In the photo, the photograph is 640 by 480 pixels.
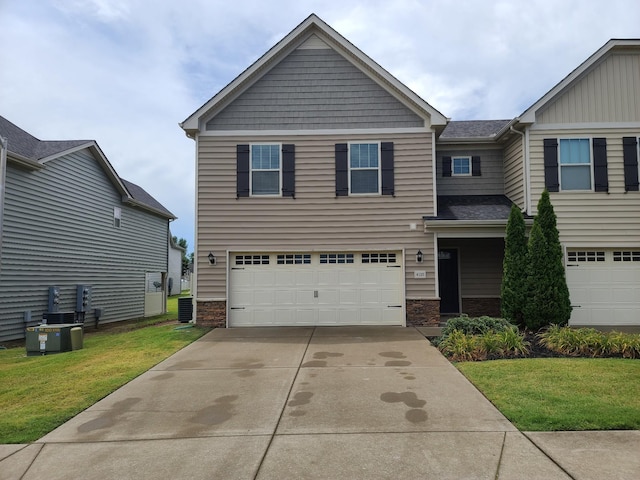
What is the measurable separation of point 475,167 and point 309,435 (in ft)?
37.3

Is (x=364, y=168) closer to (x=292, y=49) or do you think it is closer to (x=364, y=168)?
(x=364, y=168)

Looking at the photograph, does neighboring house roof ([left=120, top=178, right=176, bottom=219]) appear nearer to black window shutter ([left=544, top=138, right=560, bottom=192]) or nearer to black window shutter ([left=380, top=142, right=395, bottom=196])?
black window shutter ([left=380, top=142, right=395, bottom=196])

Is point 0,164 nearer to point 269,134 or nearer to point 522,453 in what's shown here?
point 269,134

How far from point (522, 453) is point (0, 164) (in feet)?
44.5

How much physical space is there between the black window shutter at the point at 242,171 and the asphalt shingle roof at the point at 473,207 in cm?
506

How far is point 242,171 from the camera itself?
40.5ft

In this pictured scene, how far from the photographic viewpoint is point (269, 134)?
40.8 ft

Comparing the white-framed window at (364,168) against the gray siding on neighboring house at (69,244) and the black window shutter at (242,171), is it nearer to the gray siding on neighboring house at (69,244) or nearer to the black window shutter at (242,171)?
the black window shutter at (242,171)

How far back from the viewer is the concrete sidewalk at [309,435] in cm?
400

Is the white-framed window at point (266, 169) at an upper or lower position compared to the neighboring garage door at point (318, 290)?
upper

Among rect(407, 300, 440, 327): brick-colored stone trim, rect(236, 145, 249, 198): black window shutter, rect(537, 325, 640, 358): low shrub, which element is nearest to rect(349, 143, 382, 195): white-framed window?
rect(236, 145, 249, 198): black window shutter

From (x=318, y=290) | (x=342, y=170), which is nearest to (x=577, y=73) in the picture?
(x=342, y=170)

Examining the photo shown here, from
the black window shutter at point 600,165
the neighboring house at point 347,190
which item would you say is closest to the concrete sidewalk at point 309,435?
the neighboring house at point 347,190

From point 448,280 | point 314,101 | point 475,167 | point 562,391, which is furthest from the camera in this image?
point 475,167
